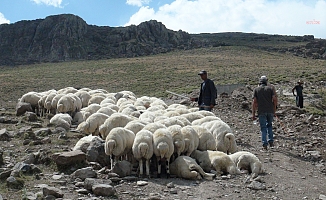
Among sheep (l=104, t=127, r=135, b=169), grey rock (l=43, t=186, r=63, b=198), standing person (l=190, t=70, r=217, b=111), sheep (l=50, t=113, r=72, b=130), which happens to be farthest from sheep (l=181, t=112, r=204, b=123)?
grey rock (l=43, t=186, r=63, b=198)

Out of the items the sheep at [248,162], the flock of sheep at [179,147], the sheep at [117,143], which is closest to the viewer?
the flock of sheep at [179,147]

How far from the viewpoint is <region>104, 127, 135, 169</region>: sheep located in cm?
753

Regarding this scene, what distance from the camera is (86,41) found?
9319 centimetres

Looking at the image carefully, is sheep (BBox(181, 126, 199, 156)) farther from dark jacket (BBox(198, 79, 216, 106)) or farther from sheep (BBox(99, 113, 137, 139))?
dark jacket (BBox(198, 79, 216, 106))

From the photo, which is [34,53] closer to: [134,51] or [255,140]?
[134,51]

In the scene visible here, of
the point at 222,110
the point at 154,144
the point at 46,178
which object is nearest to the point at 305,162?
the point at 154,144

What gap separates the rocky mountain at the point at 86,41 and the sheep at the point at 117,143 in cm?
7427

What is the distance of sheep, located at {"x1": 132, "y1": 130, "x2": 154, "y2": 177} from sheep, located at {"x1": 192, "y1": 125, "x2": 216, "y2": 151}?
150cm

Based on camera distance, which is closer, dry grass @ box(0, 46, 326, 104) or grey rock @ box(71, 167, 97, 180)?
grey rock @ box(71, 167, 97, 180)

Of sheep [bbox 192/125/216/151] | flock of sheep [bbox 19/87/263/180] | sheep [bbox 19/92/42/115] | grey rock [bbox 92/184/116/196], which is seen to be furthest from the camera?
sheep [bbox 19/92/42/115]

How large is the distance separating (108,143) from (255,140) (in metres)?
5.74

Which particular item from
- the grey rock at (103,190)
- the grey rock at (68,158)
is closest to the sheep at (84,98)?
the grey rock at (68,158)

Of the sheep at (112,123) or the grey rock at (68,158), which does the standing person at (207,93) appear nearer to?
the sheep at (112,123)

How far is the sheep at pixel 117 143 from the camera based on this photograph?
24.7 feet
